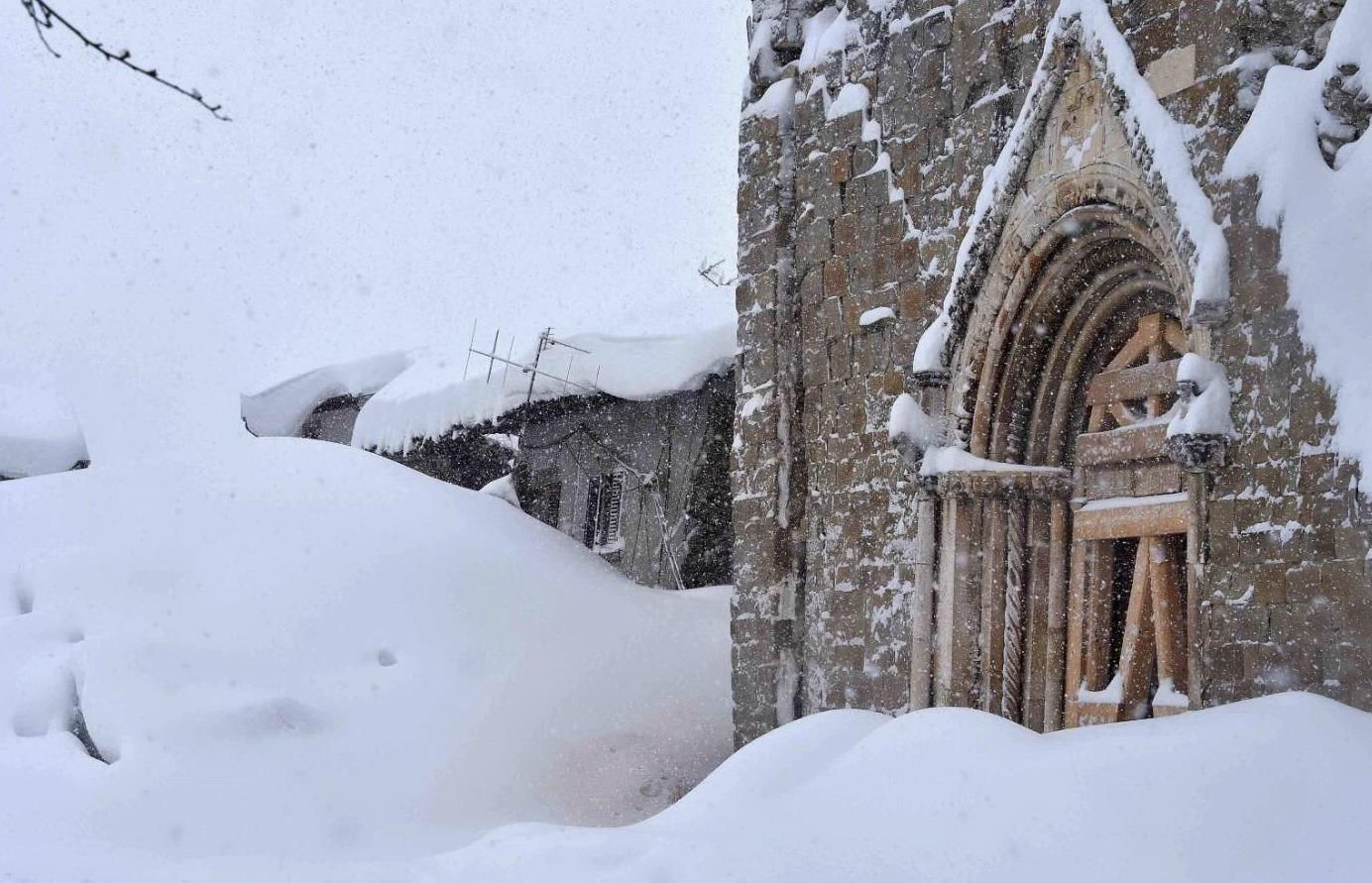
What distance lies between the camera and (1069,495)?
5.48 m

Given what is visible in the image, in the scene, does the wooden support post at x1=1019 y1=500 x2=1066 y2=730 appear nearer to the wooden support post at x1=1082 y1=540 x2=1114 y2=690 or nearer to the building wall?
the wooden support post at x1=1082 y1=540 x2=1114 y2=690

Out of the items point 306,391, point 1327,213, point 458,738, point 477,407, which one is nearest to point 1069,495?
point 1327,213

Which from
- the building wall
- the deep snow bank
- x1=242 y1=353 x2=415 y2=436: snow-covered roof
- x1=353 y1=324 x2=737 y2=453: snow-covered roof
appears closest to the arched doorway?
the deep snow bank

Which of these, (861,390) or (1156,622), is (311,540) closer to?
(861,390)

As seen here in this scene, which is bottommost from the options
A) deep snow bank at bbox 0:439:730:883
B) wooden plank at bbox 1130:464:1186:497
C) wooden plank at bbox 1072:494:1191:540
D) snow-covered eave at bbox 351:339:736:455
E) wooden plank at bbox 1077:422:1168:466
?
deep snow bank at bbox 0:439:730:883

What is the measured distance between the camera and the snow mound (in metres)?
2.84

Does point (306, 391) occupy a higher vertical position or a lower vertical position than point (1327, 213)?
higher

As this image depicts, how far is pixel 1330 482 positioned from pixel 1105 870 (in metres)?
1.48

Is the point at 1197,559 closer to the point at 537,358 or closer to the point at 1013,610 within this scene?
the point at 1013,610

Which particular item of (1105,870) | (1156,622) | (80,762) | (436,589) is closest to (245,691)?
(80,762)

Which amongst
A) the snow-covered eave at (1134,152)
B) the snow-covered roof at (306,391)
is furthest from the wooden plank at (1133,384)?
the snow-covered roof at (306,391)

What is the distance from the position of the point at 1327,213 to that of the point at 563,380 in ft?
28.8

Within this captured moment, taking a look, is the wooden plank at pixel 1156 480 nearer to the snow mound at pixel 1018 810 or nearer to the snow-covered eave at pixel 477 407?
the snow mound at pixel 1018 810

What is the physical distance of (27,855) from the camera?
540 centimetres
